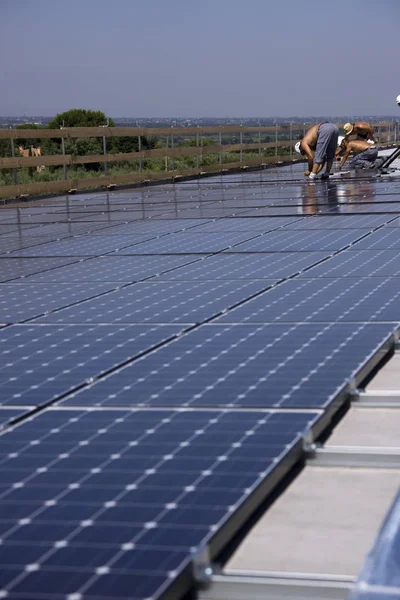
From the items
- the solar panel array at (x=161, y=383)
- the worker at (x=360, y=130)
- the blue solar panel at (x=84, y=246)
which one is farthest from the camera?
the worker at (x=360, y=130)

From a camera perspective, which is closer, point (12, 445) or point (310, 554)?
point (310, 554)

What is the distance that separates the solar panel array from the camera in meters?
3.27

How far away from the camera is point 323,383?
201 inches

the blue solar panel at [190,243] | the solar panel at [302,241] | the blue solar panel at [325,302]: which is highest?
the blue solar panel at [325,302]

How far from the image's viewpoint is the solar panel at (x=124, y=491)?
3035mm

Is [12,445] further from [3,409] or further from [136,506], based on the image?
[136,506]

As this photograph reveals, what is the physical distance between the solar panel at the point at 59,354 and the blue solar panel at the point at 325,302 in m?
0.69

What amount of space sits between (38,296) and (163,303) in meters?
1.10

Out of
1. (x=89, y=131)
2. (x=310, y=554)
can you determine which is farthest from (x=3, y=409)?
(x=89, y=131)

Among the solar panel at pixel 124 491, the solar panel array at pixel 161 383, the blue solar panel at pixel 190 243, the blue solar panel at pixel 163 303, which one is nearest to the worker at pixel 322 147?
the blue solar panel at pixel 190 243

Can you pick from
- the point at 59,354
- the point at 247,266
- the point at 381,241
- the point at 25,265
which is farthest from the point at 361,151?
the point at 59,354

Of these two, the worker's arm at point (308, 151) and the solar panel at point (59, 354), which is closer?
the solar panel at point (59, 354)

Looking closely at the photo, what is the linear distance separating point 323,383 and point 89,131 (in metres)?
20.5

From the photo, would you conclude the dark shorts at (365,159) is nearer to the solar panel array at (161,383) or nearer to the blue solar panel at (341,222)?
the blue solar panel at (341,222)
